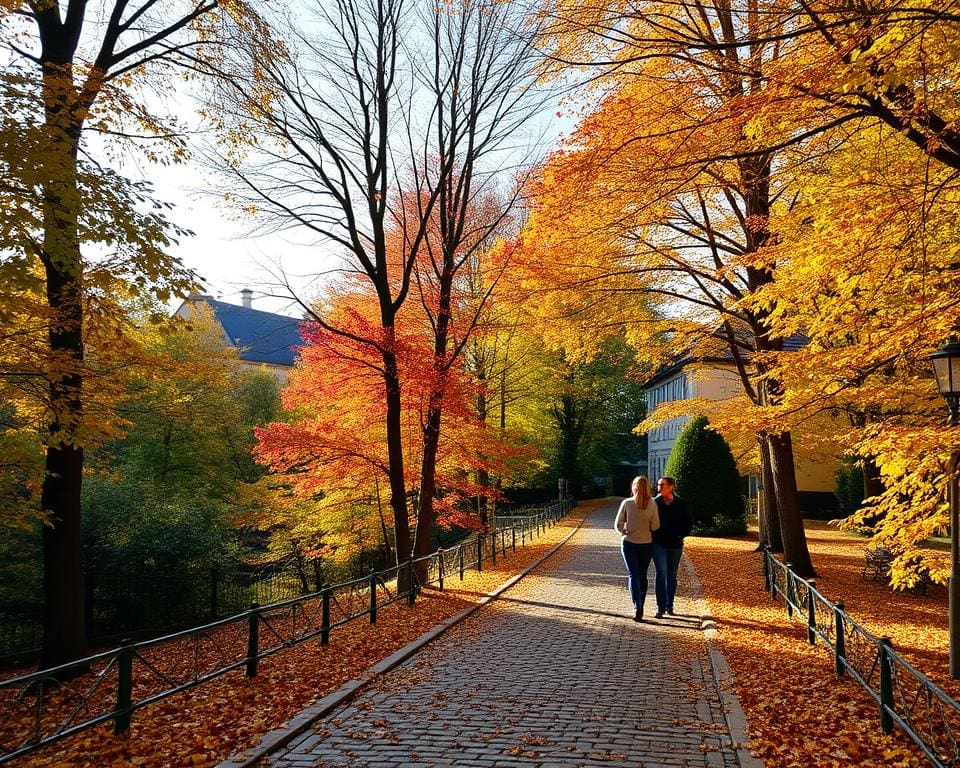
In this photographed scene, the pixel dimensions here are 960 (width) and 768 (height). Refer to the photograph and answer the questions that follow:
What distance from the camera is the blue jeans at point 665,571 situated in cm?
1090

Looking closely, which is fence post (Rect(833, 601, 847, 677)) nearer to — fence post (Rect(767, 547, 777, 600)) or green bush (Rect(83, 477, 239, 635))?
fence post (Rect(767, 547, 777, 600))

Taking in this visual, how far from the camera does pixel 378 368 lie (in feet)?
46.8

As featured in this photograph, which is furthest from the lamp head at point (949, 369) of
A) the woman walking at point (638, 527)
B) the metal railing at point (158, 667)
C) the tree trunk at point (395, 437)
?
the tree trunk at point (395, 437)

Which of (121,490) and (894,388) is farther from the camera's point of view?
(121,490)

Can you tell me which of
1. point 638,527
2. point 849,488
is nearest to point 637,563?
point 638,527

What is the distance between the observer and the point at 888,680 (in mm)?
5465

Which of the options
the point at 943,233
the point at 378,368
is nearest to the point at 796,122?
the point at 943,233

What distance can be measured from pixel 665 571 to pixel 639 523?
108 centimetres

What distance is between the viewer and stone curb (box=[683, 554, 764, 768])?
5.31 meters

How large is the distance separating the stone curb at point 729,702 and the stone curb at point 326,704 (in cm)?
338

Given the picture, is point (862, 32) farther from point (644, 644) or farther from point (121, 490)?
point (121, 490)

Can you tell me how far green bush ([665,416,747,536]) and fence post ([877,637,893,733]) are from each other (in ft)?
72.4

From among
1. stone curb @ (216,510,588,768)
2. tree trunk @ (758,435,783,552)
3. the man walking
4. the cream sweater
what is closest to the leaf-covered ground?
the man walking

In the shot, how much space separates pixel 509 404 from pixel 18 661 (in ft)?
75.3
